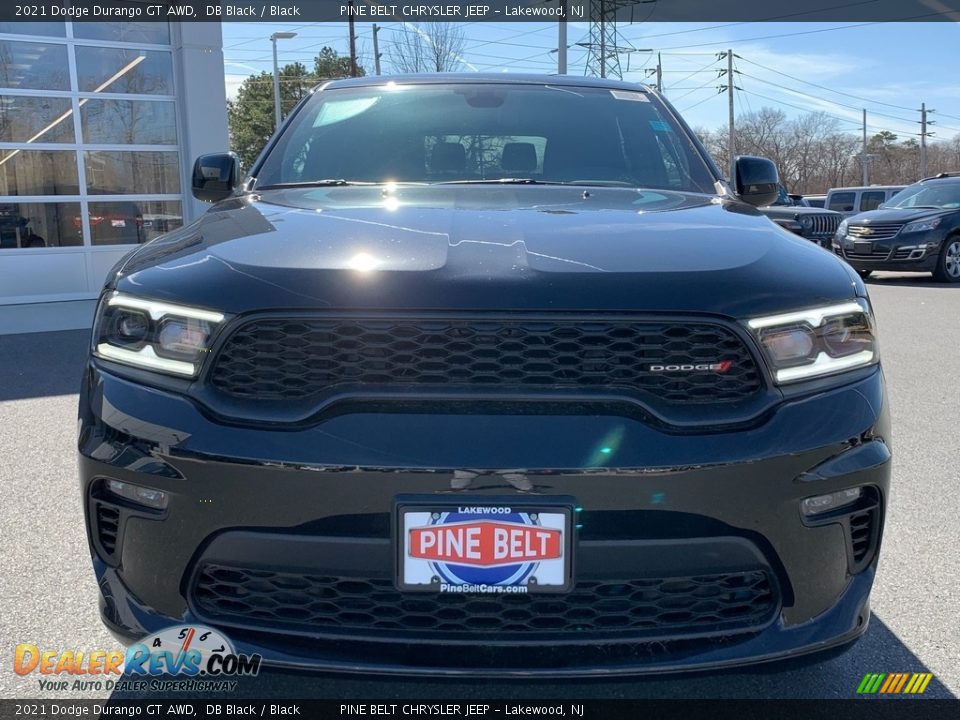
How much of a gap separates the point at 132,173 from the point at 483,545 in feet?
39.7

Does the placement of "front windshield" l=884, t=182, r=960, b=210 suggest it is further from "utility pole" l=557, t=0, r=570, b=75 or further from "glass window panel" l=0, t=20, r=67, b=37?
"glass window panel" l=0, t=20, r=67, b=37

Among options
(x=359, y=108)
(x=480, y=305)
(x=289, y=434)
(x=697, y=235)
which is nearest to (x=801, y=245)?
(x=697, y=235)

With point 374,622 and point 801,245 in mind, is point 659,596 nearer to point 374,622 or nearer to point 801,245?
point 374,622

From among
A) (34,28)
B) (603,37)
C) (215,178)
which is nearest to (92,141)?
(34,28)

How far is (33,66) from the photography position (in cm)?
1144

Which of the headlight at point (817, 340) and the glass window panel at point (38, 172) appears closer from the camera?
the headlight at point (817, 340)

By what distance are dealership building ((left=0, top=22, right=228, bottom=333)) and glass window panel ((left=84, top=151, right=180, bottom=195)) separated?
14 millimetres

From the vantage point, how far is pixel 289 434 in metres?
1.72

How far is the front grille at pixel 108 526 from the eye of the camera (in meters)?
1.83

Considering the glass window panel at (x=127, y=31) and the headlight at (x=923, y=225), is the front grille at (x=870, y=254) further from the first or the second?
the glass window panel at (x=127, y=31)

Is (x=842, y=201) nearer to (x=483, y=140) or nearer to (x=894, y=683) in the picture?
(x=483, y=140)

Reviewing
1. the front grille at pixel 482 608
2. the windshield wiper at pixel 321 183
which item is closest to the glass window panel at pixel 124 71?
the windshield wiper at pixel 321 183

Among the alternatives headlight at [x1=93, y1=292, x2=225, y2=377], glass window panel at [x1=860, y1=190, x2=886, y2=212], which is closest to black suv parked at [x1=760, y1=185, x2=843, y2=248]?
glass window panel at [x1=860, y1=190, x2=886, y2=212]

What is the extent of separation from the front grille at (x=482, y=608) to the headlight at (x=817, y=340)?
1.41ft
